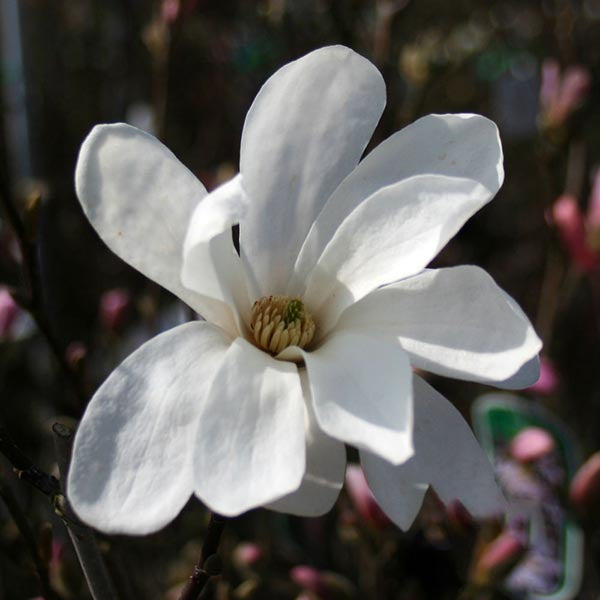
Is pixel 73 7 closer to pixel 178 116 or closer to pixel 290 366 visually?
pixel 178 116

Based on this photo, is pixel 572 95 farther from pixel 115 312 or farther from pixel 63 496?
pixel 63 496

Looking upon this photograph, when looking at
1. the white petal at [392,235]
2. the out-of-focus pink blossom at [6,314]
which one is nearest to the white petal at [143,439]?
the white petal at [392,235]

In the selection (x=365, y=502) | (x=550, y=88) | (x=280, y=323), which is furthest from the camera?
(x=550, y=88)

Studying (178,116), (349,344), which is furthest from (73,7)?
(349,344)

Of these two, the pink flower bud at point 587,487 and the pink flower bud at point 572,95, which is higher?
the pink flower bud at point 572,95

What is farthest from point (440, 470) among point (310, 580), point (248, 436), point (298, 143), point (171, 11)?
point (171, 11)

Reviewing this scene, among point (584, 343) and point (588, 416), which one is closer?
point (588, 416)

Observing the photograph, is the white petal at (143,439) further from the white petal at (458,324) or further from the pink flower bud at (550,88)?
the pink flower bud at (550,88)
